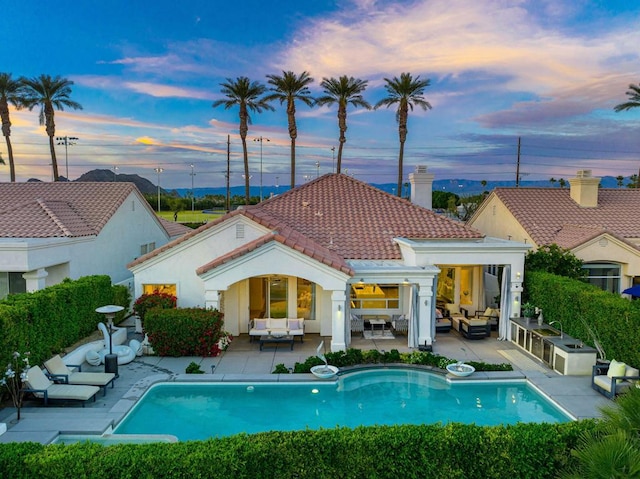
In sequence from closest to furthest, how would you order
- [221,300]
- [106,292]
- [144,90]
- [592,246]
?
1. [221,300]
2. [106,292]
3. [592,246]
4. [144,90]

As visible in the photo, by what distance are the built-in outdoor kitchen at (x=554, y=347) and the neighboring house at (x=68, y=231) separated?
21710mm

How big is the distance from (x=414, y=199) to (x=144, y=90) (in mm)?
25324

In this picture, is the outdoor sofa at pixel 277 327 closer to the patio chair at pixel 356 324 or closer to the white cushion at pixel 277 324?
the white cushion at pixel 277 324

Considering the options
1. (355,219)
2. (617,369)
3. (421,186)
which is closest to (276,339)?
(355,219)

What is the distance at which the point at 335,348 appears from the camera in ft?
Result: 59.7

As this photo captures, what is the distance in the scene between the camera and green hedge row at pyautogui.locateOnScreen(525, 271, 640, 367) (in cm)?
1490

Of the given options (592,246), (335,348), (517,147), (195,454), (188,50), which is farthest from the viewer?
(517,147)

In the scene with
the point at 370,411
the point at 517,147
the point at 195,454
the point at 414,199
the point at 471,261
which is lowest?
the point at 370,411

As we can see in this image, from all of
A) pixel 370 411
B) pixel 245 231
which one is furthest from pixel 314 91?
pixel 370 411

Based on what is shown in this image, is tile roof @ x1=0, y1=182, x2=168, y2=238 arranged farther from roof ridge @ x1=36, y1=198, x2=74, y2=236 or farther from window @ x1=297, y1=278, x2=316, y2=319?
window @ x1=297, y1=278, x2=316, y2=319

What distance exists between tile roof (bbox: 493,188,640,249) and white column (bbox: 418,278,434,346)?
32.2ft

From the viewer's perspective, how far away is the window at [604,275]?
24.0 metres

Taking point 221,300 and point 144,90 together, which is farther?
point 144,90

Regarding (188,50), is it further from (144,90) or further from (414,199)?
(414,199)
